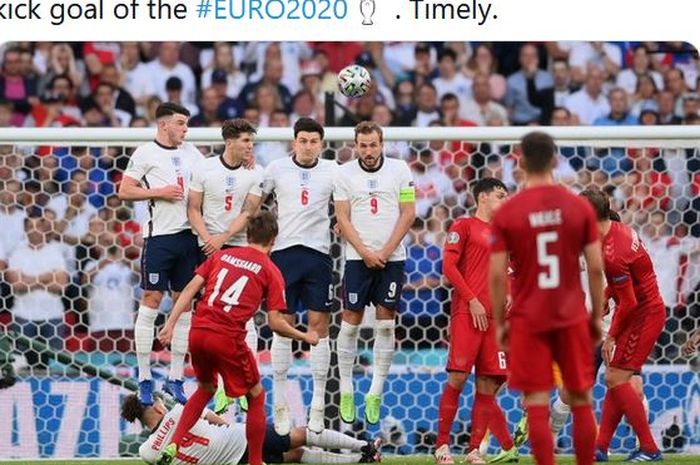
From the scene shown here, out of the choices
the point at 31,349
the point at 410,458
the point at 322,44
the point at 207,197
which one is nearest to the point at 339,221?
the point at 207,197

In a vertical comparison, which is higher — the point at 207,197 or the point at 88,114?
the point at 88,114

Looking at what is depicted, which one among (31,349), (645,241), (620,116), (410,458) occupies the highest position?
(620,116)

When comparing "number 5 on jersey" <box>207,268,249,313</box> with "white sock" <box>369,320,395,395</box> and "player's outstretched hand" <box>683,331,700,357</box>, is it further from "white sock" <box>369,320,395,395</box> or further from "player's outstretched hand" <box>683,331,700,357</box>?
"player's outstretched hand" <box>683,331,700,357</box>

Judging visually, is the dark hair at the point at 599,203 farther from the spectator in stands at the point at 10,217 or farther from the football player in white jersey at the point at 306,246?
the spectator in stands at the point at 10,217

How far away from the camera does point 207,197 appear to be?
441 inches

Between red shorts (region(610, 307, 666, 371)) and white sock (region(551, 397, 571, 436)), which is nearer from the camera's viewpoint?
red shorts (region(610, 307, 666, 371))

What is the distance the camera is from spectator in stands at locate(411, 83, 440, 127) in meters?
15.8

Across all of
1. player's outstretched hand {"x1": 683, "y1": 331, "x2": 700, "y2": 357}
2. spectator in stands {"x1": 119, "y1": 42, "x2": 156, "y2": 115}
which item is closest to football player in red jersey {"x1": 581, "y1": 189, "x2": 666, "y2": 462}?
player's outstretched hand {"x1": 683, "y1": 331, "x2": 700, "y2": 357}

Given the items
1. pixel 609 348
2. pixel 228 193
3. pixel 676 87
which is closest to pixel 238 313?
pixel 228 193

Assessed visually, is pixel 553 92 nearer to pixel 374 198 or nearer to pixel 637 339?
pixel 374 198

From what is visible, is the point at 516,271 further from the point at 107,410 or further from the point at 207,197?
the point at 107,410

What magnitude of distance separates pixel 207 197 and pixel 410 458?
246 cm

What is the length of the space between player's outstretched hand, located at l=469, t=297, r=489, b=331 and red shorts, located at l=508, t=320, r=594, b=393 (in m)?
2.71

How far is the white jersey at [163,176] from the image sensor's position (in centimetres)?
1123
